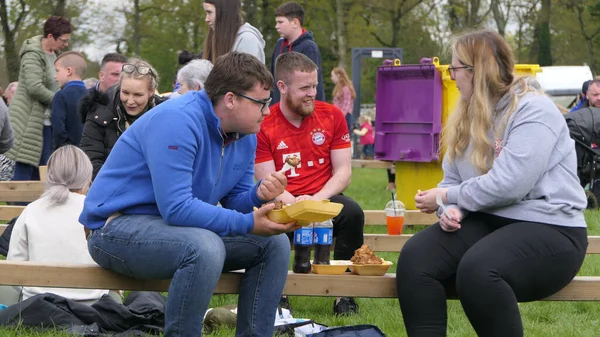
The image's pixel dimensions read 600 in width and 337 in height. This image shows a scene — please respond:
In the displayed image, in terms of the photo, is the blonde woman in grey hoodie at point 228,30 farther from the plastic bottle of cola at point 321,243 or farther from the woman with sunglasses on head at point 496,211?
the woman with sunglasses on head at point 496,211

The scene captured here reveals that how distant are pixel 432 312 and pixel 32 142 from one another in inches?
238

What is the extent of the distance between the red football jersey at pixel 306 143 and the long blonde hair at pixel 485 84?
61.7 inches

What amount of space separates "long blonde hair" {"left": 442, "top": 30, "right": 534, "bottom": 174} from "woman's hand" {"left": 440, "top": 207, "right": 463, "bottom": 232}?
9.3 inches

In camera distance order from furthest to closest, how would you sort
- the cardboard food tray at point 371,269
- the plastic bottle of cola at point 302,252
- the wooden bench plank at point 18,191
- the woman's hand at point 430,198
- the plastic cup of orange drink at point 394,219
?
the wooden bench plank at point 18,191 → the plastic cup of orange drink at point 394,219 → the plastic bottle of cola at point 302,252 → the cardboard food tray at point 371,269 → the woman's hand at point 430,198

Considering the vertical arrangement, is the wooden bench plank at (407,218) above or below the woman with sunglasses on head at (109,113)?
below

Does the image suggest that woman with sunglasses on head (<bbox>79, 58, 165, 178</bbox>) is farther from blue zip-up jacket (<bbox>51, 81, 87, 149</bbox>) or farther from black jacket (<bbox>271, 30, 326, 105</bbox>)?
blue zip-up jacket (<bbox>51, 81, 87, 149</bbox>)

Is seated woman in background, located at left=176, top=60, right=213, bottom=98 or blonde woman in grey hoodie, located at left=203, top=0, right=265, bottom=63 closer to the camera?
seated woman in background, located at left=176, top=60, right=213, bottom=98

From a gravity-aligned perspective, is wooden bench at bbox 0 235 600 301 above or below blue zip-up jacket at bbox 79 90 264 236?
below

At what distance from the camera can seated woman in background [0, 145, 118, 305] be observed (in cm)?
464

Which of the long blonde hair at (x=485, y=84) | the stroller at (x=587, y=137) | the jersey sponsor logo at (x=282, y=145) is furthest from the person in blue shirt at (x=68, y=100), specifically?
the stroller at (x=587, y=137)

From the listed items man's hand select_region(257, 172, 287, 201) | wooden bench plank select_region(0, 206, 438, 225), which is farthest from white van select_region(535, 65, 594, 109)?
man's hand select_region(257, 172, 287, 201)

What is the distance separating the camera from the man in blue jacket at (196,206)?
3611mm

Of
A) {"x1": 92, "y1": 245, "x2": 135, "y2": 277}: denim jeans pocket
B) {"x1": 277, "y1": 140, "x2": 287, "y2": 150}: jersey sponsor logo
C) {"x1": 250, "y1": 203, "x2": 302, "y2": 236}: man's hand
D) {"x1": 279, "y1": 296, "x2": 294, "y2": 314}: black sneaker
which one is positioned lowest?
{"x1": 279, "y1": 296, "x2": 294, "y2": 314}: black sneaker

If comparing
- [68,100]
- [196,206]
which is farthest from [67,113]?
[196,206]
